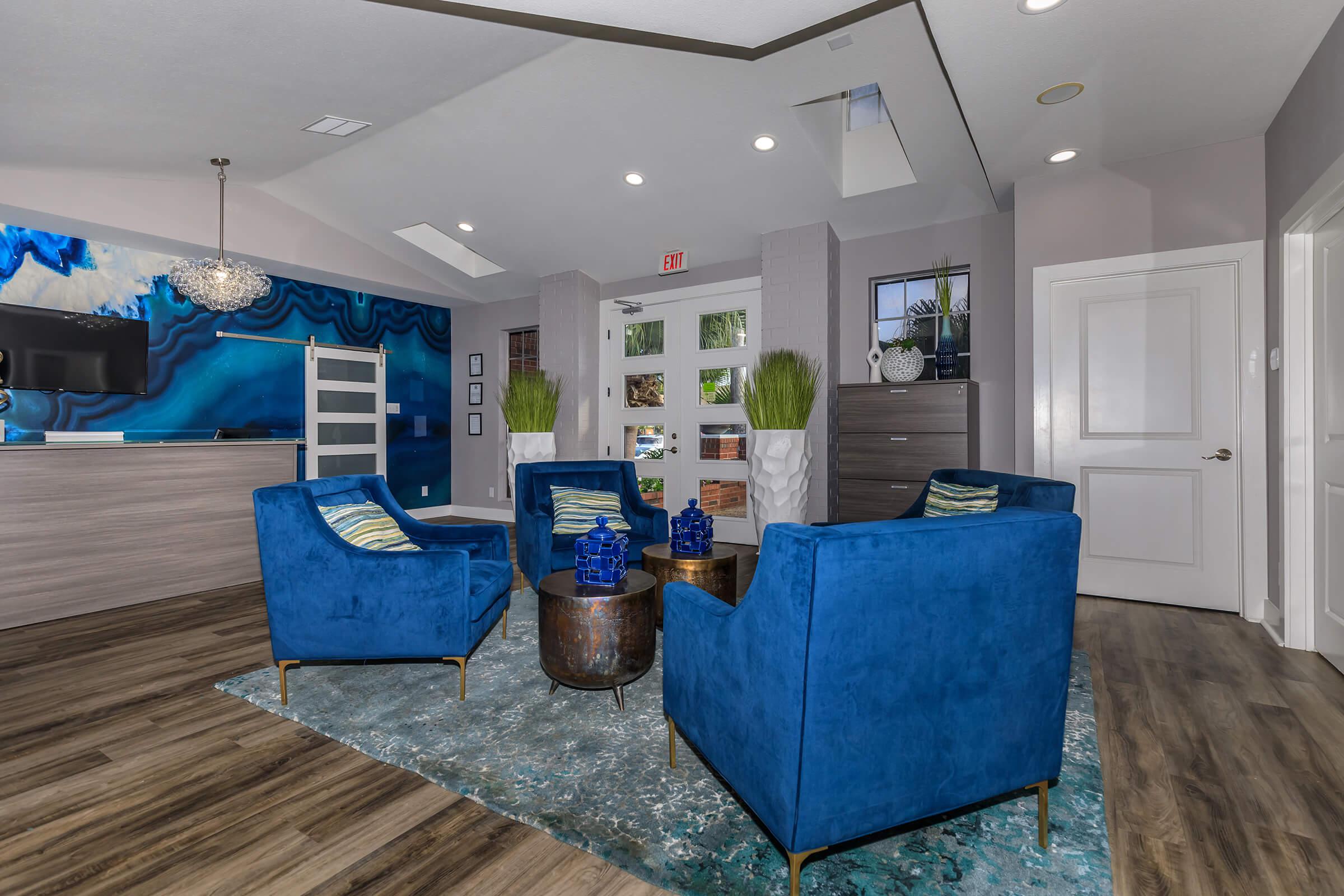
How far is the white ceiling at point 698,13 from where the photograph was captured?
2.32 meters

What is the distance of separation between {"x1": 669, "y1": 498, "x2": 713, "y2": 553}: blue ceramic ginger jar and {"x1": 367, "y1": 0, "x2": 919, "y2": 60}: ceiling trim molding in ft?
6.43

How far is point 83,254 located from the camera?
4.93m

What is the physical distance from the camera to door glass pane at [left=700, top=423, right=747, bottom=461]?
5898mm

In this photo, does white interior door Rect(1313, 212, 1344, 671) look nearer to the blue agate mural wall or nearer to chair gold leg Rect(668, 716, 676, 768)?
chair gold leg Rect(668, 716, 676, 768)

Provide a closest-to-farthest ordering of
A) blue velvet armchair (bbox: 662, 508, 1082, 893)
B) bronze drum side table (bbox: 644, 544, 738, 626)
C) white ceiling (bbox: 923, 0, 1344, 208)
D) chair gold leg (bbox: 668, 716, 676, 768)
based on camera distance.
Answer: blue velvet armchair (bbox: 662, 508, 1082, 893) < chair gold leg (bbox: 668, 716, 676, 768) < white ceiling (bbox: 923, 0, 1344, 208) < bronze drum side table (bbox: 644, 544, 738, 626)

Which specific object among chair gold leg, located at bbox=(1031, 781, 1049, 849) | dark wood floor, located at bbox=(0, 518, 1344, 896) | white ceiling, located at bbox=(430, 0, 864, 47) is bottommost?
dark wood floor, located at bbox=(0, 518, 1344, 896)

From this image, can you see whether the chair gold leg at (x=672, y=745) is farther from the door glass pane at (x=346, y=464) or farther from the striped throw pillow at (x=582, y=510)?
the door glass pane at (x=346, y=464)

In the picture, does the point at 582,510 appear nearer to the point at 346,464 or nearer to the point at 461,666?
the point at 461,666

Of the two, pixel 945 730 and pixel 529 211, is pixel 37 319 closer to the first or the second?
pixel 529 211

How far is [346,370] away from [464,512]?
2123 millimetres

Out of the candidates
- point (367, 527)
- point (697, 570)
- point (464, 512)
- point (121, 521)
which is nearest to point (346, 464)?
point (464, 512)

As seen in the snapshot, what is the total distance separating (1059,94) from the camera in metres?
3.02

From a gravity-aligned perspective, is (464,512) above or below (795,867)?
above

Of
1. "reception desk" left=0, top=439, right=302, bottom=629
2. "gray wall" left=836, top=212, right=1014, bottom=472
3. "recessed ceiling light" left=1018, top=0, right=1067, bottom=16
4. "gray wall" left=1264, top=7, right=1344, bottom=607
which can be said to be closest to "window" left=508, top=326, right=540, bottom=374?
"reception desk" left=0, top=439, right=302, bottom=629
